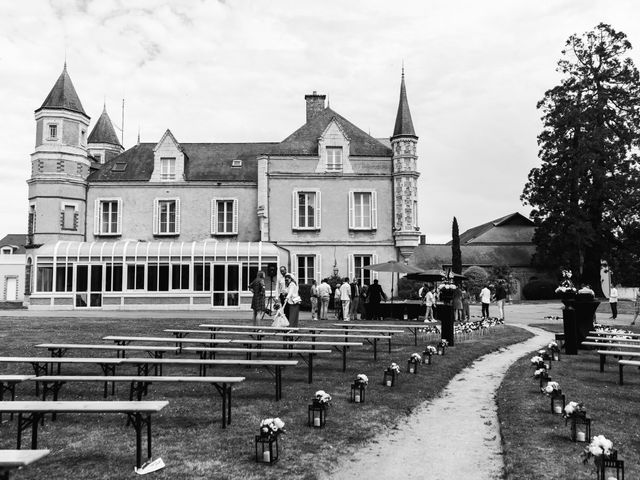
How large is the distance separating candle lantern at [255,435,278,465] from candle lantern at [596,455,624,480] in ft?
10.2

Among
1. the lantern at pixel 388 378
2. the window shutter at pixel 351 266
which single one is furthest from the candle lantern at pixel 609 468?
the window shutter at pixel 351 266

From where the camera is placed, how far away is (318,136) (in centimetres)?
3344

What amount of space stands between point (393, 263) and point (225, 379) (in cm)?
1783

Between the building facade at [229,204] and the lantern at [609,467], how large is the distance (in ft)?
83.0

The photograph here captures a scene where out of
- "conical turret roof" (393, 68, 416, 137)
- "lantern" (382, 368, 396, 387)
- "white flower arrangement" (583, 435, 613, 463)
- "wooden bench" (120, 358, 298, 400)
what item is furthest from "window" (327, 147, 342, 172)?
"white flower arrangement" (583, 435, 613, 463)

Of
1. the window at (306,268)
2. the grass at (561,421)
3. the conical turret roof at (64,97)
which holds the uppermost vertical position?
the conical turret roof at (64,97)

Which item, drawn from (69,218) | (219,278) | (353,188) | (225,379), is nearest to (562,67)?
(353,188)

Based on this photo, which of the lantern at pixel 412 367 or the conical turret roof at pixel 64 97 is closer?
the lantern at pixel 412 367

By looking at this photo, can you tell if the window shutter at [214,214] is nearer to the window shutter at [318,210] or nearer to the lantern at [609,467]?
the window shutter at [318,210]

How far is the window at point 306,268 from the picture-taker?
106 ft

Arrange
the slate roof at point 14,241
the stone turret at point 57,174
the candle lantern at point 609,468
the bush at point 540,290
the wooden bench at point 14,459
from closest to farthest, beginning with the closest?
1. the wooden bench at point 14,459
2. the candle lantern at point 609,468
3. the stone turret at point 57,174
4. the bush at point 540,290
5. the slate roof at point 14,241

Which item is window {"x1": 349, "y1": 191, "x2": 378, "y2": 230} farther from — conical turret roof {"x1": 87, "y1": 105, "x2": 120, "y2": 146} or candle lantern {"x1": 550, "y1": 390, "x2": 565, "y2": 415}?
candle lantern {"x1": 550, "y1": 390, "x2": 565, "y2": 415}

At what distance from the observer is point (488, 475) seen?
5.86 metres

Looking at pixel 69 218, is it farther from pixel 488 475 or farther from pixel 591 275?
pixel 591 275
